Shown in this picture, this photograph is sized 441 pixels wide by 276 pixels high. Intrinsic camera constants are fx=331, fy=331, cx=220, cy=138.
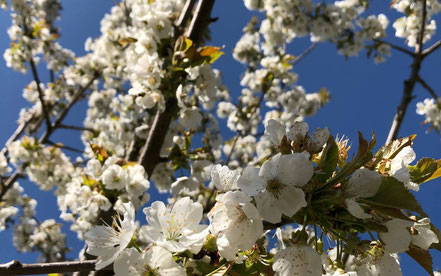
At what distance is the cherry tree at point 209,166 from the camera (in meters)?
0.82

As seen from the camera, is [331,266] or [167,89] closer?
[331,266]

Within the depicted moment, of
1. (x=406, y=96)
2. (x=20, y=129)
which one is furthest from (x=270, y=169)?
(x=20, y=129)

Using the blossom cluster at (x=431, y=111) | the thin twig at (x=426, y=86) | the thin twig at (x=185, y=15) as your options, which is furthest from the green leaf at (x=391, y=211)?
the blossom cluster at (x=431, y=111)

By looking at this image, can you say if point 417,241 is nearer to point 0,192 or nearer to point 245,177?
point 245,177

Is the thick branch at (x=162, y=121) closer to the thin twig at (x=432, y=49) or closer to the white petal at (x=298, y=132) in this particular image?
the white petal at (x=298, y=132)

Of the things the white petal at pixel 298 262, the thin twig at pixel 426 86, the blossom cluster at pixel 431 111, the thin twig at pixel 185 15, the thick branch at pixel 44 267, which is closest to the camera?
the white petal at pixel 298 262

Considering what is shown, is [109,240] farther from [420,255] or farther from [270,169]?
[420,255]

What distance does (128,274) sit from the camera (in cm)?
84

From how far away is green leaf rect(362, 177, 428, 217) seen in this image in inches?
27.7

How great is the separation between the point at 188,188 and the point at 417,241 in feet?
7.42

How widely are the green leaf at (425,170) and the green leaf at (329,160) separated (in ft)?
0.72

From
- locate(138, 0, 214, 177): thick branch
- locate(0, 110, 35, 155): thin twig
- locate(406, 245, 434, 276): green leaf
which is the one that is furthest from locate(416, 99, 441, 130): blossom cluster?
locate(0, 110, 35, 155): thin twig

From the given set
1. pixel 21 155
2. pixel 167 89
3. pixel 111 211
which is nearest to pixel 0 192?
pixel 21 155

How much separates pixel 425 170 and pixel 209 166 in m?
2.22
